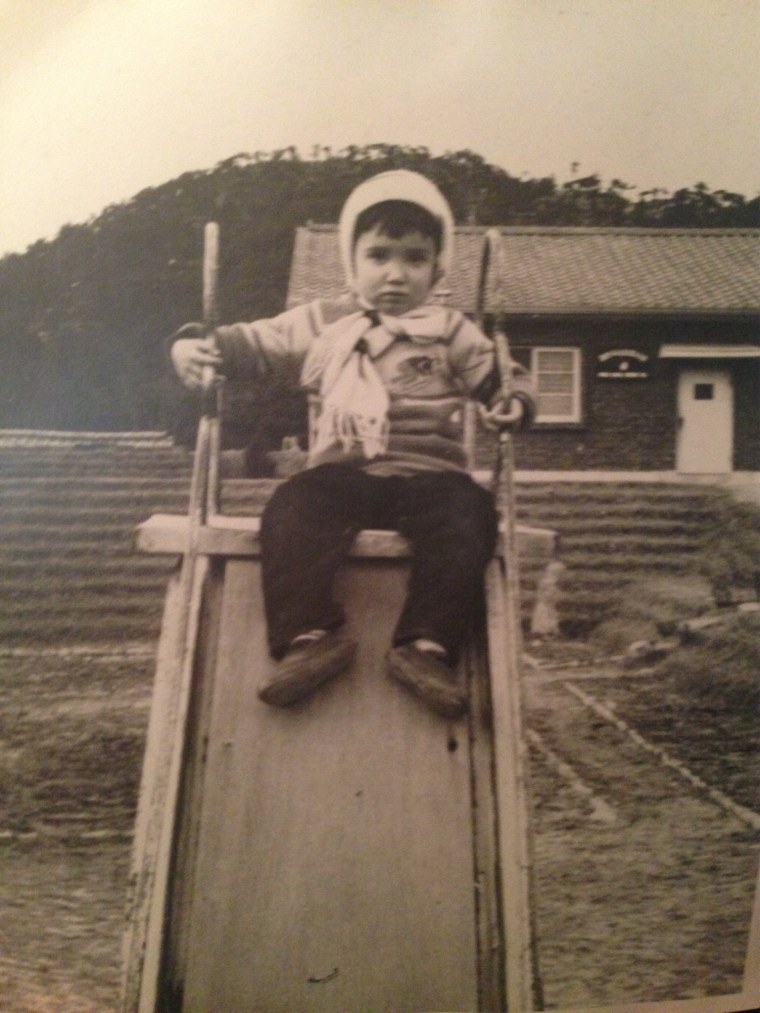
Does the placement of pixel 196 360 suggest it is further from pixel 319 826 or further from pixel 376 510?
pixel 319 826

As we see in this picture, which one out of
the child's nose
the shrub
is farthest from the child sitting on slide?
the shrub

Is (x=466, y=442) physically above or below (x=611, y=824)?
above

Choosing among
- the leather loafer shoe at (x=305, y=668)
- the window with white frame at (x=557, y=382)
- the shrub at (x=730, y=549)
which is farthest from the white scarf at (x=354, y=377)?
the shrub at (x=730, y=549)

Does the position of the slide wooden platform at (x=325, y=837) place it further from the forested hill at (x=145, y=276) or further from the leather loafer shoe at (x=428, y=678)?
the forested hill at (x=145, y=276)

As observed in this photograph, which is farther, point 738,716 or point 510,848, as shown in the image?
point 738,716

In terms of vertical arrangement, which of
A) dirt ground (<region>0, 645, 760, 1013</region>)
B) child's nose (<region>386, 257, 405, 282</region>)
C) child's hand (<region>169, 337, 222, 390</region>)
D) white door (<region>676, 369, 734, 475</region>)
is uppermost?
child's nose (<region>386, 257, 405, 282</region>)

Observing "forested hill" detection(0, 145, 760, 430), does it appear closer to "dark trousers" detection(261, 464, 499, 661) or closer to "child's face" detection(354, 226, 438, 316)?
"child's face" detection(354, 226, 438, 316)

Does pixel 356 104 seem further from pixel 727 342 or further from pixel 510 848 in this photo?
pixel 510 848

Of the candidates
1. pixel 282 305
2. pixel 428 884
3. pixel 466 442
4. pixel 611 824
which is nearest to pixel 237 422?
pixel 282 305
